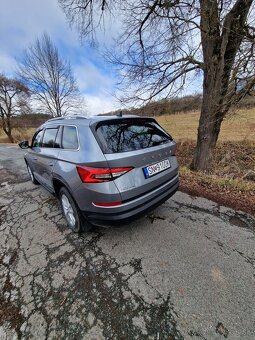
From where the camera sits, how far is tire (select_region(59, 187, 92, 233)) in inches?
101

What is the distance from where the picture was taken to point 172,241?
2.50 m

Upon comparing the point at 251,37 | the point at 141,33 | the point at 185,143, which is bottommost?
the point at 185,143

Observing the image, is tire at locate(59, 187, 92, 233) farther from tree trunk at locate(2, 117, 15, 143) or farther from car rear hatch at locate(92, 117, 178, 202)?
tree trunk at locate(2, 117, 15, 143)

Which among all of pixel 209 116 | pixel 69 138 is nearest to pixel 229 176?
pixel 209 116

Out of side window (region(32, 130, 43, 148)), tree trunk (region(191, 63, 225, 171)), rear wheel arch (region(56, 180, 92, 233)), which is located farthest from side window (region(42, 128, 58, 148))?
tree trunk (region(191, 63, 225, 171))

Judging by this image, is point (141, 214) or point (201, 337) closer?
point (201, 337)

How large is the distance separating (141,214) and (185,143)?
1030cm

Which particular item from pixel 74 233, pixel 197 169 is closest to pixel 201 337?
pixel 74 233

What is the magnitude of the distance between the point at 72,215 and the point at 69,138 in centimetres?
121

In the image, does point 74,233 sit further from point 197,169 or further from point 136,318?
point 197,169

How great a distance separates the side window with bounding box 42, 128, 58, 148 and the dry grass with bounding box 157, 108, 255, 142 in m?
4.18

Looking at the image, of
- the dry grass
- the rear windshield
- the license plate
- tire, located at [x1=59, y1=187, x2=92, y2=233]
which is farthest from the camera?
the dry grass

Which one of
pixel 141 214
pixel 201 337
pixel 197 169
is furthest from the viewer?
pixel 197 169

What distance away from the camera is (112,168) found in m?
2.02
